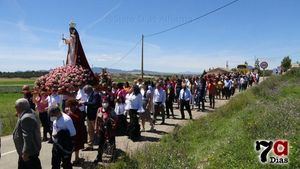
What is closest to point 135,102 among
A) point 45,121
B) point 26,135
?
point 45,121

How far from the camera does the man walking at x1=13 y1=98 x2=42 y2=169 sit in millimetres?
7551

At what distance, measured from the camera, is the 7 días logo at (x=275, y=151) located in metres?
8.84

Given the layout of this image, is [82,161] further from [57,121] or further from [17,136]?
[17,136]

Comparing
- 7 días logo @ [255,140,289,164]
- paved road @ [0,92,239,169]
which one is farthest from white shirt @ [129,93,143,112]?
7 días logo @ [255,140,289,164]

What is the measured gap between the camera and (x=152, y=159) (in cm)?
965

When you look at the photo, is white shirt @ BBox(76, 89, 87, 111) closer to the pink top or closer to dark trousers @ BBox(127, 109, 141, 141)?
the pink top

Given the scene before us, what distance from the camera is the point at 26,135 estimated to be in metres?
7.55

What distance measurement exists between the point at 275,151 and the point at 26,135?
5067mm

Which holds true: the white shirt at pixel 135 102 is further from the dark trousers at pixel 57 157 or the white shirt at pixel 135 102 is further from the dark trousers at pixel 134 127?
the dark trousers at pixel 57 157

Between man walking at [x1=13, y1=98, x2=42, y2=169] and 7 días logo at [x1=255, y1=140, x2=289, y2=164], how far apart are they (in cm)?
455

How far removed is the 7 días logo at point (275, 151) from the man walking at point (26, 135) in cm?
455

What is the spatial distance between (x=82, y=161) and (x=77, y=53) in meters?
5.14

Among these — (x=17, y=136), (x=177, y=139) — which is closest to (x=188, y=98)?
(x=177, y=139)

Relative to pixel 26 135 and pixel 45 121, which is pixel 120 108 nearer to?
pixel 45 121
